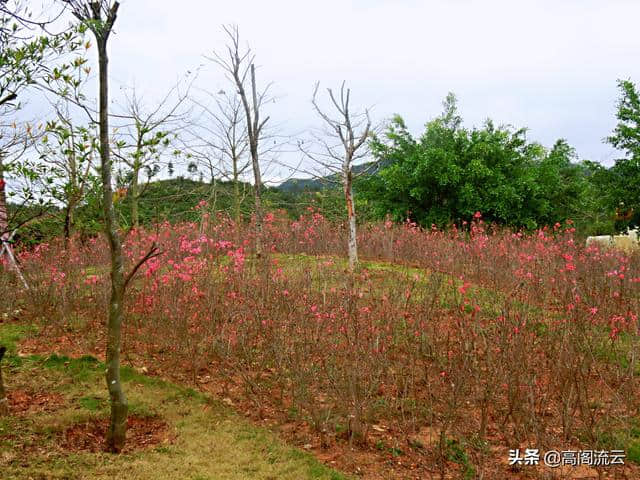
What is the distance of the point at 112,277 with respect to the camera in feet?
12.5

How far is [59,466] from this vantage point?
3.61m

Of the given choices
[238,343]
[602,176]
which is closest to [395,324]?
[238,343]

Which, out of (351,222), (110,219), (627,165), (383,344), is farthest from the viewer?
(627,165)

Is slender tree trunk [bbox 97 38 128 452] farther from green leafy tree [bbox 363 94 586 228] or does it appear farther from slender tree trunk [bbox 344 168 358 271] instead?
green leafy tree [bbox 363 94 586 228]

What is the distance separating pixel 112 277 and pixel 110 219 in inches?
17.0

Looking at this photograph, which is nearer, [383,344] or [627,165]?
[383,344]

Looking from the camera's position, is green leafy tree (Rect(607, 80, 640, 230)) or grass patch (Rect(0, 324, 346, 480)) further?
green leafy tree (Rect(607, 80, 640, 230))

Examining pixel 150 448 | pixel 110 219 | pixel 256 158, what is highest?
pixel 256 158

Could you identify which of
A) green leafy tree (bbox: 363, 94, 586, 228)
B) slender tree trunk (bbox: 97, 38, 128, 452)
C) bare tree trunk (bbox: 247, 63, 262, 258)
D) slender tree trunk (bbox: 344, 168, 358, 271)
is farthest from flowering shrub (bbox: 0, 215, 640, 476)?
green leafy tree (bbox: 363, 94, 586, 228)

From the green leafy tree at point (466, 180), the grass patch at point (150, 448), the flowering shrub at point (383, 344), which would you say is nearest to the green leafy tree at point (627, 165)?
the green leafy tree at point (466, 180)

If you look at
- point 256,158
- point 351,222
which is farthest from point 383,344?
point 256,158

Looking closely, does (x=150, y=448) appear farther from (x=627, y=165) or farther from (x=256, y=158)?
(x=627, y=165)

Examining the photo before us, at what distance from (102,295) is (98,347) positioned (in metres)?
0.85

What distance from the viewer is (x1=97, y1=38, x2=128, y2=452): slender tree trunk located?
148 inches
